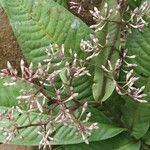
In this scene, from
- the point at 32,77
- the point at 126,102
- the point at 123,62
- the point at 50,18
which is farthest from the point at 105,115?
the point at 32,77

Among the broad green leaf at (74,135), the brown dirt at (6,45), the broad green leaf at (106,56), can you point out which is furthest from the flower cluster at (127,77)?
the brown dirt at (6,45)

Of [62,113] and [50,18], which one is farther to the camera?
[50,18]

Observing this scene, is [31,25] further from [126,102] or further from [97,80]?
[126,102]

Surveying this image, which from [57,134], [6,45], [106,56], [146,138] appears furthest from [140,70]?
[6,45]

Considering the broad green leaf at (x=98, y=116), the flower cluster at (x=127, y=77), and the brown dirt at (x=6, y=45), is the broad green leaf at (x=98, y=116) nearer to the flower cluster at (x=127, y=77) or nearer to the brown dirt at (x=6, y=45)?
the flower cluster at (x=127, y=77)

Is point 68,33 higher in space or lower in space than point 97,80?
higher

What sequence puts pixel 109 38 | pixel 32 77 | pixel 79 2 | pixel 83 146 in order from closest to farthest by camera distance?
1. pixel 32 77
2. pixel 109 38
3. pixel 83 146
4. pixel 79 2
